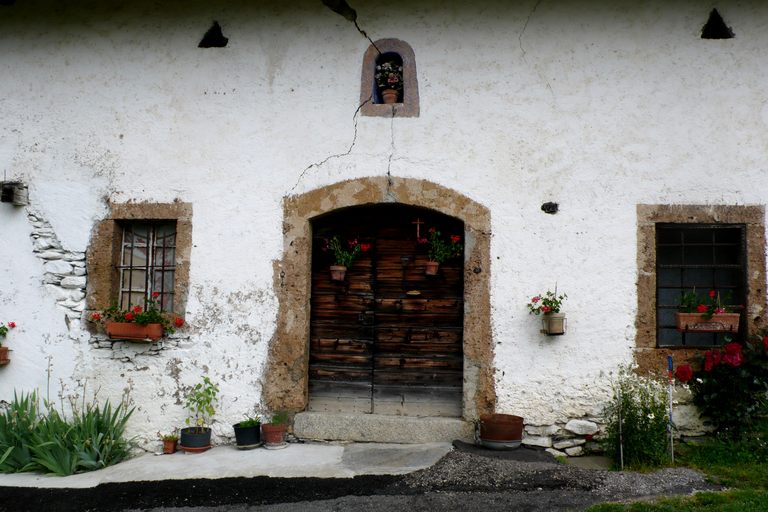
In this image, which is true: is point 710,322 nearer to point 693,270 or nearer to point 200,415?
point 693,270

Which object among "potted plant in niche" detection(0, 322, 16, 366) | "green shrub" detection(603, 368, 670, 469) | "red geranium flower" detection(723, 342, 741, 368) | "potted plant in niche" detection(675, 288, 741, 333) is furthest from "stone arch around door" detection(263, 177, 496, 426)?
"potted plant in niche" detection(0, 322, 16, 366)

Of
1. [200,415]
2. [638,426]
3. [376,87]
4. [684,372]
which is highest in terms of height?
[376,87]

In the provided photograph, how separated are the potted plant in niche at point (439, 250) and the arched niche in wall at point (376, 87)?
1120 mm

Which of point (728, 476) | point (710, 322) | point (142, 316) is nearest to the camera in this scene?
point (728, 476)

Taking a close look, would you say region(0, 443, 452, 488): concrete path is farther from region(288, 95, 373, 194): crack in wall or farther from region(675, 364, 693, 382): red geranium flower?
region(288, 95, 373, 194): crack in wall

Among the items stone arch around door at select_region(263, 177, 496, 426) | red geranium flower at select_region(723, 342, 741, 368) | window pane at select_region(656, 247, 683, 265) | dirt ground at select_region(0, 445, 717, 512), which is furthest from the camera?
window pane at select_region(656, 247, 683, 265)

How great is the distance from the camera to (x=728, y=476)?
173 inches

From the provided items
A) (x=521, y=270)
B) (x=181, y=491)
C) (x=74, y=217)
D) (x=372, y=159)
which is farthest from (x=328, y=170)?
(x=181, y=491)

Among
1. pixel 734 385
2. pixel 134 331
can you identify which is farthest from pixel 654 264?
pixel 134 331

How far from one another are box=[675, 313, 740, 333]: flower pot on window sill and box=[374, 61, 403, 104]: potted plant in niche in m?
3.06

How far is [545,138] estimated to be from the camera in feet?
17.4

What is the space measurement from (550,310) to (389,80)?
2.46 m

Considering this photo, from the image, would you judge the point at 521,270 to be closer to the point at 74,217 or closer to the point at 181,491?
the point at 181,491

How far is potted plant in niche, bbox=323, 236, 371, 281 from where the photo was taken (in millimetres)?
5488
